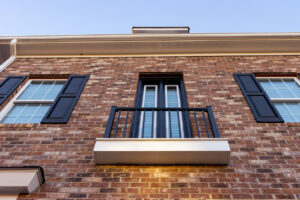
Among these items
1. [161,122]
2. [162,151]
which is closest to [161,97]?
[161,122]

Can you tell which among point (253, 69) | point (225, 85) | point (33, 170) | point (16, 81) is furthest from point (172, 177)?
point (16, 81)

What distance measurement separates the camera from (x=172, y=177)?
3.26 m

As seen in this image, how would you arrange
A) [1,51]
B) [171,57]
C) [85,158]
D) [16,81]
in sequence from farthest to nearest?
1. [1,51]
2. [171,57]
3. [16,81]
4. [85,158]

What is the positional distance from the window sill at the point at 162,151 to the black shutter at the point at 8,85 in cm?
291

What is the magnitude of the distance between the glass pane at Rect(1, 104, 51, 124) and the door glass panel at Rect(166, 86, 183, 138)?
2582mm

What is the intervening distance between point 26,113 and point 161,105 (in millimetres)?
2823

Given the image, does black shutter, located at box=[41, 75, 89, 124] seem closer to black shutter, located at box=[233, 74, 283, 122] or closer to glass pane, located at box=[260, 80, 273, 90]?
black shutter, located at box=[233, 74, 283, 122]

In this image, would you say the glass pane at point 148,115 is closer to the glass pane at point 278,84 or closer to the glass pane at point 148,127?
the glass pane at point 148,127

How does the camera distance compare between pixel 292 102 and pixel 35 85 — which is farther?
pixel 35 85

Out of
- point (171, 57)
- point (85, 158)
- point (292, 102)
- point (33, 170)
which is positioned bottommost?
point (33, 170)

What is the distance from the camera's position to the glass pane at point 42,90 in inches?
211

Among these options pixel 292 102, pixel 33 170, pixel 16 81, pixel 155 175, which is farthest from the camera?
pixel 16 81

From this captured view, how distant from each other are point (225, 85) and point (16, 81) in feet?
15.9

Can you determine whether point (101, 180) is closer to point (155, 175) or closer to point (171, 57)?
point (155, 175)
